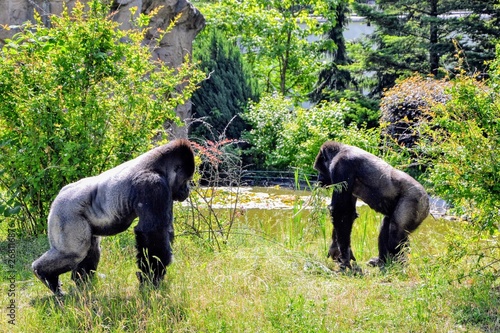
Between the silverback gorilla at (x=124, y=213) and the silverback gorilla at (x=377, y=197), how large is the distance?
6.23ft

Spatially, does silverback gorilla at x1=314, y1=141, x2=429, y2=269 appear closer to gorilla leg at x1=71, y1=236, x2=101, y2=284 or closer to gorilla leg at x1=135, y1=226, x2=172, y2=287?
gorilla leg at x1=135, y1=226, x2=172, y2=287

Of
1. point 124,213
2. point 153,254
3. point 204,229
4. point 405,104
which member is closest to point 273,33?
point 405,104

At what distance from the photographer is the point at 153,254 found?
5.38m

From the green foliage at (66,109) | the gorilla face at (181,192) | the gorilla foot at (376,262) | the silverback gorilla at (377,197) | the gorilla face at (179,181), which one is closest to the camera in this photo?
the gorilla face at (179,181)

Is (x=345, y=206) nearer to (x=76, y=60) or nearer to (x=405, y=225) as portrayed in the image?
(x=405, y=225)

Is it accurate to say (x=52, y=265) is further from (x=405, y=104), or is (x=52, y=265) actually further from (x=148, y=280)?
(x=405, y=104)

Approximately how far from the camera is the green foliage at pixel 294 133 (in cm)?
1334

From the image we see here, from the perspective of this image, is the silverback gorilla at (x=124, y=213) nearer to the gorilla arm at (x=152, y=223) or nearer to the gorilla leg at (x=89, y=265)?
the gorilla arm at (x=152, y=223)

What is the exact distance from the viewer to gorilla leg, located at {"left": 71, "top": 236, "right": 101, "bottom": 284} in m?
5.83

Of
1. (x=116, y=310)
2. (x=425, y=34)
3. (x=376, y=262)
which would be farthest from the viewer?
(x=425, y=34)

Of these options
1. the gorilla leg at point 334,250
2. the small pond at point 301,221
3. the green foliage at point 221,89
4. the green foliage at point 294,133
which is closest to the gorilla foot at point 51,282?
the small pond at point 301,221

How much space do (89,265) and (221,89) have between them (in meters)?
11.7

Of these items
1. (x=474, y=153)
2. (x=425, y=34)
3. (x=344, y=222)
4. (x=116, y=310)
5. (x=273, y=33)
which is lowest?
(x=344, y=222)

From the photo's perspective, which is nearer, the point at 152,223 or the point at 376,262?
the point at 152,223
